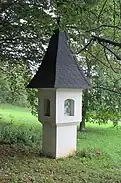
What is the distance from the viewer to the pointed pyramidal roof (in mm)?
6211

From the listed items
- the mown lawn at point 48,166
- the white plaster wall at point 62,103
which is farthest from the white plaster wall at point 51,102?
the mown lawn at point 48,166

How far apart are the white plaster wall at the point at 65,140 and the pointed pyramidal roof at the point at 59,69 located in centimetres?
91

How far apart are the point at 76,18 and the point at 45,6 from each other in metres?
0.70

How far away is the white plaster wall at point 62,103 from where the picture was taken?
627 cm

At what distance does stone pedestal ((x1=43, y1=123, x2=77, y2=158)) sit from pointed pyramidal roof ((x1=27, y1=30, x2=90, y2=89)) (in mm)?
853

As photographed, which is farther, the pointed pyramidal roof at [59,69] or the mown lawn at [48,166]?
the pointed pyramidal roof at [59,69]

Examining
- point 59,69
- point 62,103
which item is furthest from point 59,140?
point 59,69

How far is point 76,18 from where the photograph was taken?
18.5 ft

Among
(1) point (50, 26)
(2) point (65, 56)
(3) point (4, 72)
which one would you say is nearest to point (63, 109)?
(2) point (65, 56)

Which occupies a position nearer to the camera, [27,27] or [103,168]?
[103,168]

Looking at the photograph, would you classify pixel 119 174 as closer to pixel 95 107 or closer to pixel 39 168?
pixel 39 168

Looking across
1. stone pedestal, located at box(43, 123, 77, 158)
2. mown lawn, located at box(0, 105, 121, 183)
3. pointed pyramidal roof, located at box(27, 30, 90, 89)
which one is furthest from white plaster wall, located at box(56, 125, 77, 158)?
pointed pyramidal roof, located at box(27, 30, 90, 89)

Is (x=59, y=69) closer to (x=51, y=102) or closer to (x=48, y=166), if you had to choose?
(x=51, y=102)

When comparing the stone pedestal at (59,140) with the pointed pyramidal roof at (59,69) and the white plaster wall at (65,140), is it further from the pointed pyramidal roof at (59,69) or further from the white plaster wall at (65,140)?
the pointed pyramidal roof at (59,69)
